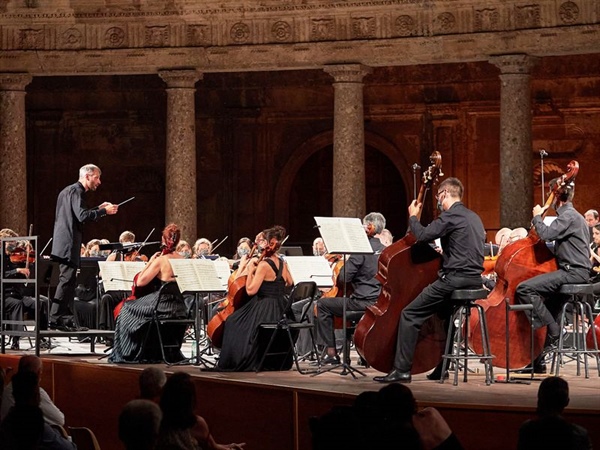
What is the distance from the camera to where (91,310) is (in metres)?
14.8

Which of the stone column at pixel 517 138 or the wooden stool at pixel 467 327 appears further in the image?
the stone column at pixel 517 138

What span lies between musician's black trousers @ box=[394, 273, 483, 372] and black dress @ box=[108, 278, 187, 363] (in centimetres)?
301

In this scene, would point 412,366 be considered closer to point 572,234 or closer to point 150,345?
point 572,234

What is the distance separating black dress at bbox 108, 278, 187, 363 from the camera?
40.3ft

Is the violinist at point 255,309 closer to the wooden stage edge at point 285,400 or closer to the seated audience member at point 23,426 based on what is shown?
the wooden stage edge at point 285,400

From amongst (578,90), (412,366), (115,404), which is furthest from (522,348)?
(578,90)

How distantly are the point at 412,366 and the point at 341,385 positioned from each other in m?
0.75

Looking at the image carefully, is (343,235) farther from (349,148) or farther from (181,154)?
(181,154)

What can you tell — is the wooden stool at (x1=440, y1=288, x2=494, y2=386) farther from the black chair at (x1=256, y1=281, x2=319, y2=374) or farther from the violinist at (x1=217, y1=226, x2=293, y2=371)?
the violinist at (x1=217, y1=226, x2=293, y2=371)

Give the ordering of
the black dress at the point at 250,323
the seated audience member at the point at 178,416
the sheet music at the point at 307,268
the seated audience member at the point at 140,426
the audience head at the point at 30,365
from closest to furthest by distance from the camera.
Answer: the seated audience member at the point at 140,426 < the seated audience member at the point at 178,416 < the audience head at the point at 30,365 < the black dress at the point at 250,323 < the sheet music at the point at 307,268

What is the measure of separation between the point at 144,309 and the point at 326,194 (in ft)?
43.1

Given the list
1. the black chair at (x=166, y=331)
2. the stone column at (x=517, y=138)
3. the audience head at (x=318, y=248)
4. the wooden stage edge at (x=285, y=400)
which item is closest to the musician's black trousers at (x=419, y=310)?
the wooden stage edge at (x=285, y=400)

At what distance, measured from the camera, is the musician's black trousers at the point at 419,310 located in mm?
10094

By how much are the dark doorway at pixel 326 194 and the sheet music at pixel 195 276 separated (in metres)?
12.4
